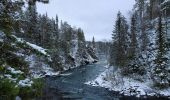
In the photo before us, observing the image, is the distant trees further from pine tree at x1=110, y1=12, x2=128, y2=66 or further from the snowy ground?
the snowy ground

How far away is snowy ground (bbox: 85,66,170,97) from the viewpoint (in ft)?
152

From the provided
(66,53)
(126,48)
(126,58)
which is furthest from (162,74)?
(66,53)

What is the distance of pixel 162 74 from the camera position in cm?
4972

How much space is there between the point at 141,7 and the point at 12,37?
305 feet

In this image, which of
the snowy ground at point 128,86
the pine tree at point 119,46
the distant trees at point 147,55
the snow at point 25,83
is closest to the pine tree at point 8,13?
the snow at point 25,83

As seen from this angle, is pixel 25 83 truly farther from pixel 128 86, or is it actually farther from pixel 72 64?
pixel 72 64

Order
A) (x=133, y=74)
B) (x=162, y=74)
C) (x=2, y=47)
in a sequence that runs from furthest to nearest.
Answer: (x=133, y=74) → (x=162, y=74) → (x=2, y=47)

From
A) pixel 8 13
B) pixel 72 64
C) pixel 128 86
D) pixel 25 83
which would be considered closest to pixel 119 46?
pixel 128 86

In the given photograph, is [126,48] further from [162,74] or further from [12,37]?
[12,37]

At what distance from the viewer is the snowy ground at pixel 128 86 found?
152 feet

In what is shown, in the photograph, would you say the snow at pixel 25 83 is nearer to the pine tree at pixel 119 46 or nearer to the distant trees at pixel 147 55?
the distant trees at pixel 147 55

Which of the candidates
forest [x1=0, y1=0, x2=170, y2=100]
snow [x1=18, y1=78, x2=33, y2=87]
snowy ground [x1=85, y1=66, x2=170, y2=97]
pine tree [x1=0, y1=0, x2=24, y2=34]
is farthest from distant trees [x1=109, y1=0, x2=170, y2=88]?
snow [x1=18, y1=78, x2=33, y2=87]

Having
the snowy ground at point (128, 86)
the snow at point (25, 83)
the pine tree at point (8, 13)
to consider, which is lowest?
the snowy ground at point (128, 86)

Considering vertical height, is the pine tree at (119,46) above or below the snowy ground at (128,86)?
above
